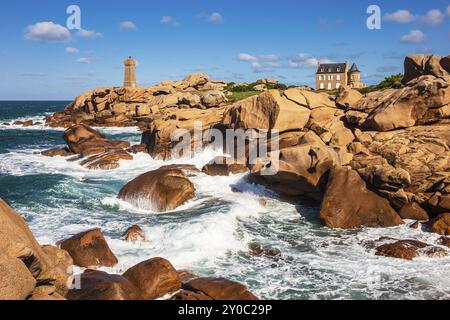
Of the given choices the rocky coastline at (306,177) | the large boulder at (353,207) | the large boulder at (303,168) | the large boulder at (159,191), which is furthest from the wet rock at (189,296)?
the large boulder at (303,168)

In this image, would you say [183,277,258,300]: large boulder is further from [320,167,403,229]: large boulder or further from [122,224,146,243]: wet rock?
[320,167,403,229]: large boulder

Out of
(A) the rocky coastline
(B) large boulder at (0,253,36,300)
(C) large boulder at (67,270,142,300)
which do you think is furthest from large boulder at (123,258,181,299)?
(B) large boulder at (0,253,36,300)

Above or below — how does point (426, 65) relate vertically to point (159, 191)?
above

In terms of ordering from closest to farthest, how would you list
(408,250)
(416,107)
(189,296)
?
(189,296), (408,250), (416,107)

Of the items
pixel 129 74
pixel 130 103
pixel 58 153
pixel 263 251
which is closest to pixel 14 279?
pixel 263 251

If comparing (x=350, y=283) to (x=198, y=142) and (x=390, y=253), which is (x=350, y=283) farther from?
(x=198, y=142)

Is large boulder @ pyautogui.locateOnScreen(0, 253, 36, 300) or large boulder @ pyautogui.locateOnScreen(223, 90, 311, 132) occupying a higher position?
large boulder @ pyautogui.locateOnScreen(223, 90, 311, 132)

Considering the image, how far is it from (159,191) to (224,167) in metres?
6.82

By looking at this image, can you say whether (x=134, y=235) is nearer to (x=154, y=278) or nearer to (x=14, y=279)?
(x=154, y=278)

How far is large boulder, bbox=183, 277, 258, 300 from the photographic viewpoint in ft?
36.6

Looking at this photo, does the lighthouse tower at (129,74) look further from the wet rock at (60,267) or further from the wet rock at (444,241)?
the wet rock at (60,267)

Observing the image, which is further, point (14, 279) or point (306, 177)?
point (306, 177)

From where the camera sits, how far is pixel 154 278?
11.8 metres

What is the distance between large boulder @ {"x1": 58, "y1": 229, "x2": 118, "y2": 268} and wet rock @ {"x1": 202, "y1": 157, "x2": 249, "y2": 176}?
1439cm
